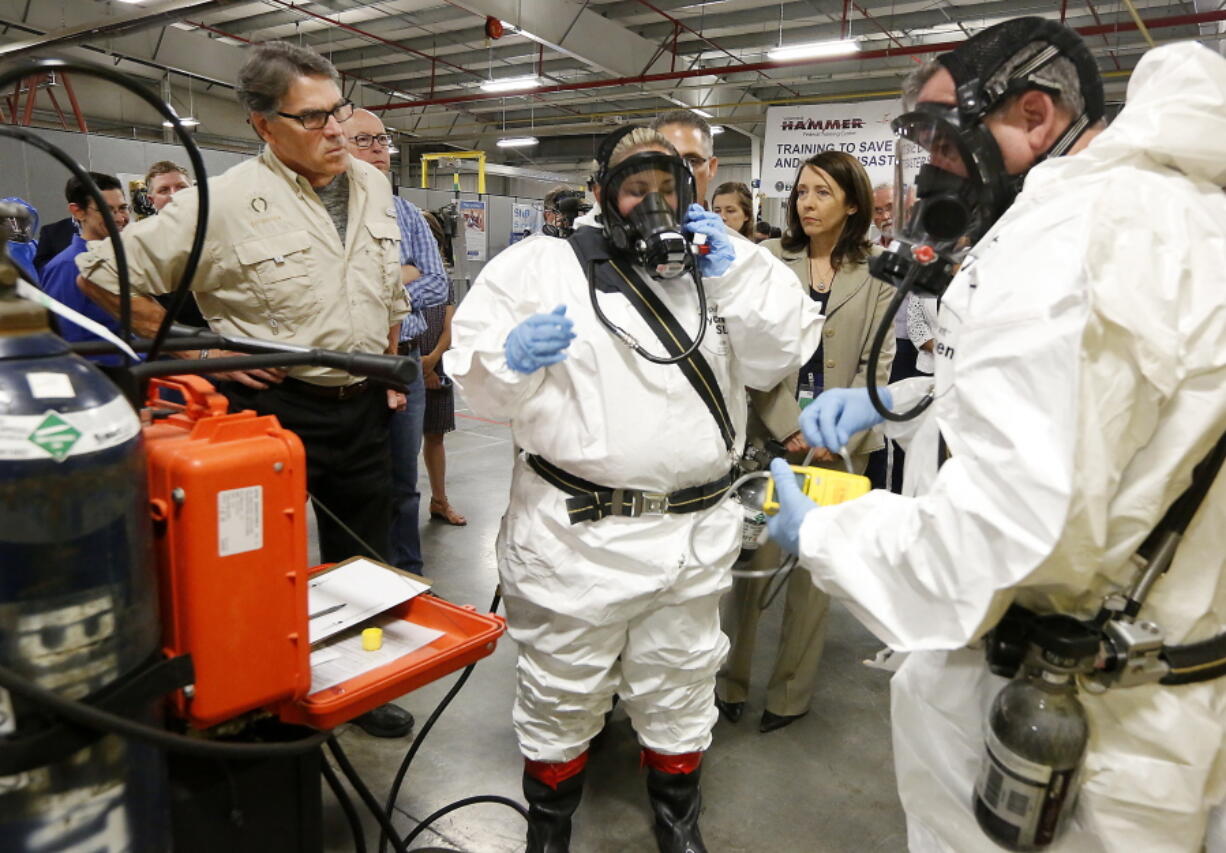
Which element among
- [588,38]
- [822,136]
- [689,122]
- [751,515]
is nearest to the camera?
[751,515]

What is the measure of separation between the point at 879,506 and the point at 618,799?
1.41m

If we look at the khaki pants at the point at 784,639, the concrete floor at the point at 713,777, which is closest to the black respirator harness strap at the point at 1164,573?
the concrete floor at the point at 713,777

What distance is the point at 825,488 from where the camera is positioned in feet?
4.01

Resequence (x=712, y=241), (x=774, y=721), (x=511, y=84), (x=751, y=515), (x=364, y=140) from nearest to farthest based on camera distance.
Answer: (x=712, y=241) → (x=751, y=515) → (x=774, y=721) → (x=364, y=140) → (x=511, y=84)

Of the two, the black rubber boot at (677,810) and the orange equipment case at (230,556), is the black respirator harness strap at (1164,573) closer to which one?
the orange equipment case at (230,556)

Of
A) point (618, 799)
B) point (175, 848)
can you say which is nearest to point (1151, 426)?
point (175, 848)

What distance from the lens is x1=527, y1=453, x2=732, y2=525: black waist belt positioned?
1542 millimetres

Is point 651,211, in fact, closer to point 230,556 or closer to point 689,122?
point 689,122

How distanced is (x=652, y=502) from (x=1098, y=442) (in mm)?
881

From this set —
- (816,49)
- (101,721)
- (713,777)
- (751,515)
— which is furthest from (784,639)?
(816,49)

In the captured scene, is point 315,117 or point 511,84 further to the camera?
point 511,84

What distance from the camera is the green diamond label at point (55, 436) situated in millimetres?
630

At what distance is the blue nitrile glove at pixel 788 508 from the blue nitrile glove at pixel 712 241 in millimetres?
621

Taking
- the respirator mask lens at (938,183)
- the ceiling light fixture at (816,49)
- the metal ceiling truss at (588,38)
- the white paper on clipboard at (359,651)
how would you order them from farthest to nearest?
the metal ceiling truss at (588,38)
the ceiling light fixture at (816,49)
the respirator mask lens at (938,183)
the white paper on clipboard at (359,651)
